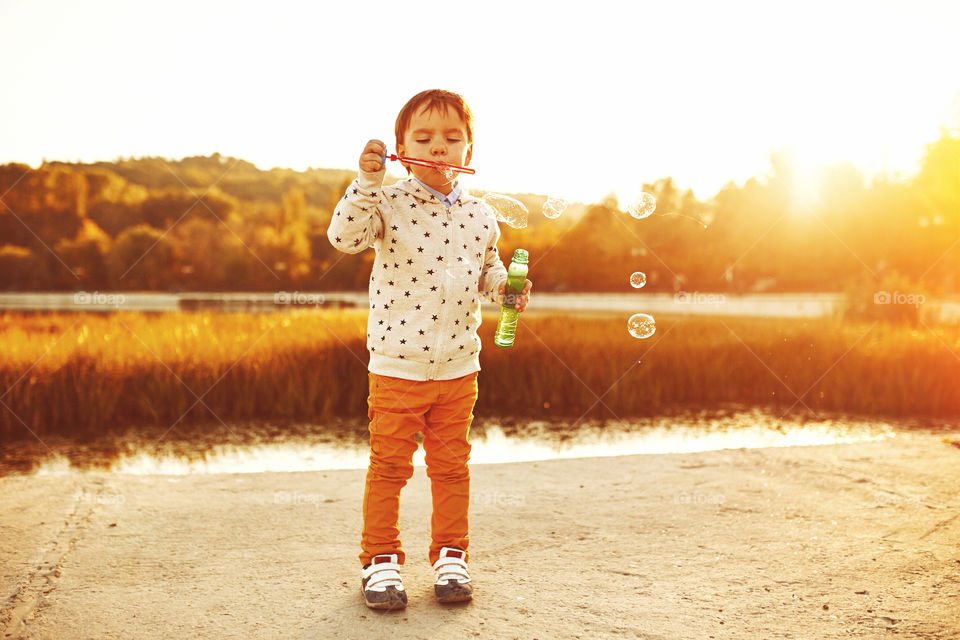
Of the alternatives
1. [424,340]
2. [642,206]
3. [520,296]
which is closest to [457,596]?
[424,340]

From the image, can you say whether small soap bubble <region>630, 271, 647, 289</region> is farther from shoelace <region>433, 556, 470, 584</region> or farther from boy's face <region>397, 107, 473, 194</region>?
shoelace <region>433, 556, 470, 584</region>

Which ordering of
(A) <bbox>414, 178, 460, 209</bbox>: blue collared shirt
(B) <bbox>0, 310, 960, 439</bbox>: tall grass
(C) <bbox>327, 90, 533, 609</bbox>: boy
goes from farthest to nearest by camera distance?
(B) <bbox>0, 310, 960, 439</bbox>: tall grass < (A) <bbox>414, 178, 460, 209</bbox>: blue collared shirt < (C) <bbox>327, 90, 533, 609</bbox>: boy

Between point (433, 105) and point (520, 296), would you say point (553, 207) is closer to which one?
point (520, 296)

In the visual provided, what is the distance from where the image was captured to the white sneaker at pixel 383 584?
8.61 feet

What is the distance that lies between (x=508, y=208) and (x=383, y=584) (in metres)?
1.89

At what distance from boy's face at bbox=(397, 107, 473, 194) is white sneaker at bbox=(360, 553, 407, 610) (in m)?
1.42

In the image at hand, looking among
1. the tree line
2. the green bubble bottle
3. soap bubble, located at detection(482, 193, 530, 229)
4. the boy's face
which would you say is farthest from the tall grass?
the boy's face

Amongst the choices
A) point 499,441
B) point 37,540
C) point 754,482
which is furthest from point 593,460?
point 37,540

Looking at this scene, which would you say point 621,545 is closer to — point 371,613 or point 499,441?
point 371,613

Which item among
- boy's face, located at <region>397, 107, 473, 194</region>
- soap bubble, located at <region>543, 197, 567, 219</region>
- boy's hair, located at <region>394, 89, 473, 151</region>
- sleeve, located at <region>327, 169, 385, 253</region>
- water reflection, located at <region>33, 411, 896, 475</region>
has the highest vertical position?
boy's hair, located at <region>394, 89, 473, 151</region>

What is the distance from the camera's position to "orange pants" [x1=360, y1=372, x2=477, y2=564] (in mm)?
2826

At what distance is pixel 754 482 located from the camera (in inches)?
172

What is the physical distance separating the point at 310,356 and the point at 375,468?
16.8 ft

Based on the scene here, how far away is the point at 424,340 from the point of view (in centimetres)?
281
